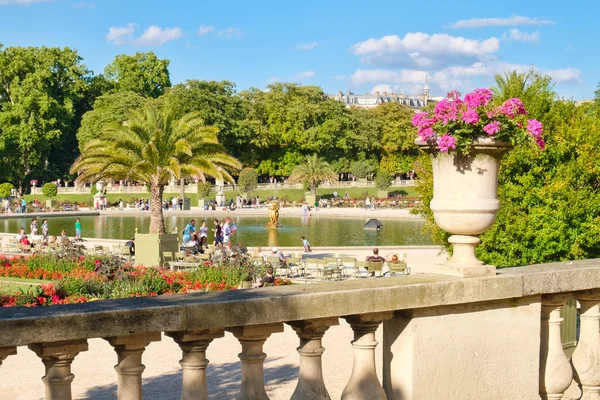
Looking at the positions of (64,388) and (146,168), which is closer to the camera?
(64,388)

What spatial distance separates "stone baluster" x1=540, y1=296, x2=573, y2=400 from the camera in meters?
4.34

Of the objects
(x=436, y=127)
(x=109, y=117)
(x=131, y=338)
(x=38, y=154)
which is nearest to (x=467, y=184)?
(x=436, y=127)

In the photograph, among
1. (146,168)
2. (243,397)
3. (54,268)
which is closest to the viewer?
(243,397)

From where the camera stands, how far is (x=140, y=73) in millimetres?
71812

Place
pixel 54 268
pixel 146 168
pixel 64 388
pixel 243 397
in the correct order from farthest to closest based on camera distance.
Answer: pixel 146 168 < pixel 54 268 < pixel 243 397 < pixel 64 388

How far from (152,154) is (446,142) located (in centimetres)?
1892

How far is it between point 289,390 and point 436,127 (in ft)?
17.5

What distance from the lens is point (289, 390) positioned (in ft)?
Result: 28.8

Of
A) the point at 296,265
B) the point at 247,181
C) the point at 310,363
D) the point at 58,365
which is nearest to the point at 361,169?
the point at 247,181

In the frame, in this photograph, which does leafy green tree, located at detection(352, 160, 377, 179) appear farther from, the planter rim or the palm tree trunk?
the planter rim

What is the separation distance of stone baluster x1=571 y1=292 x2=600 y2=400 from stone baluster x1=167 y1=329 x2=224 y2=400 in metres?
2.44

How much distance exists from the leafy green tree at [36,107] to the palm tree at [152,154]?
4220 centimetres

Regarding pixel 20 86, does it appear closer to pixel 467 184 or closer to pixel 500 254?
pixel 500 254

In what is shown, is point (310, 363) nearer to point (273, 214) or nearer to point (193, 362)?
point (193, 362)
